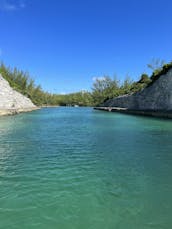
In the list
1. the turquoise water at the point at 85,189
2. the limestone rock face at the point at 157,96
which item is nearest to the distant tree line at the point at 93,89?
the limestone rock face at the point at 157,96

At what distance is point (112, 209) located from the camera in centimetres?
438

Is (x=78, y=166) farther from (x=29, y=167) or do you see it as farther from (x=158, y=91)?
(x=158, y=91)

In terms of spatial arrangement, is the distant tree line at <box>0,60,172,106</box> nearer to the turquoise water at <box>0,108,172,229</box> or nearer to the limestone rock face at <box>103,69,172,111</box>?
the limestone rock face at <box>103,69,172,111</box>

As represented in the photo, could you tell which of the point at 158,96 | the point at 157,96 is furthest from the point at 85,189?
the point at 157,96

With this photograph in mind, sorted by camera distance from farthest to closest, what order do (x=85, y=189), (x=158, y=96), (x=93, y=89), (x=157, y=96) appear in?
(x=93, y=89) < (x=157, y=96) < (x=158, y=96) < (x=85, y=189)

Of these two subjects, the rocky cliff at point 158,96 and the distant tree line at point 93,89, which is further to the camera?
the distant tree line at point 93,89

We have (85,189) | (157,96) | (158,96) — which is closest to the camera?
(85,189)

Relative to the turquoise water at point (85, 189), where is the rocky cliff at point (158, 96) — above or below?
above

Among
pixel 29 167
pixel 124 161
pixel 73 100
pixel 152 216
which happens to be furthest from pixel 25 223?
pixel 73 100

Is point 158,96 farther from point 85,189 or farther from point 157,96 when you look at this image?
point 85,189

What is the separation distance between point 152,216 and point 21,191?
2915mm

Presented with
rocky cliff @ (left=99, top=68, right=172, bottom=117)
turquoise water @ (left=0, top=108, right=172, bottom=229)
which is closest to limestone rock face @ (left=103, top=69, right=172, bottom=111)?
rocky cliff @ (left=99, top=68, right=172, bottom=117)

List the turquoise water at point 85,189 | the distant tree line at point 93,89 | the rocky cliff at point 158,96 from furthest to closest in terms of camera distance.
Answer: the distant tree line at point 93,89 → the rocky cliff at point 158,96 → the turquoise water at point 85,189

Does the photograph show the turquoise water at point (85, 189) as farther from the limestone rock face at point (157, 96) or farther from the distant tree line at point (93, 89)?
the distant tree line at point (93, 89)
